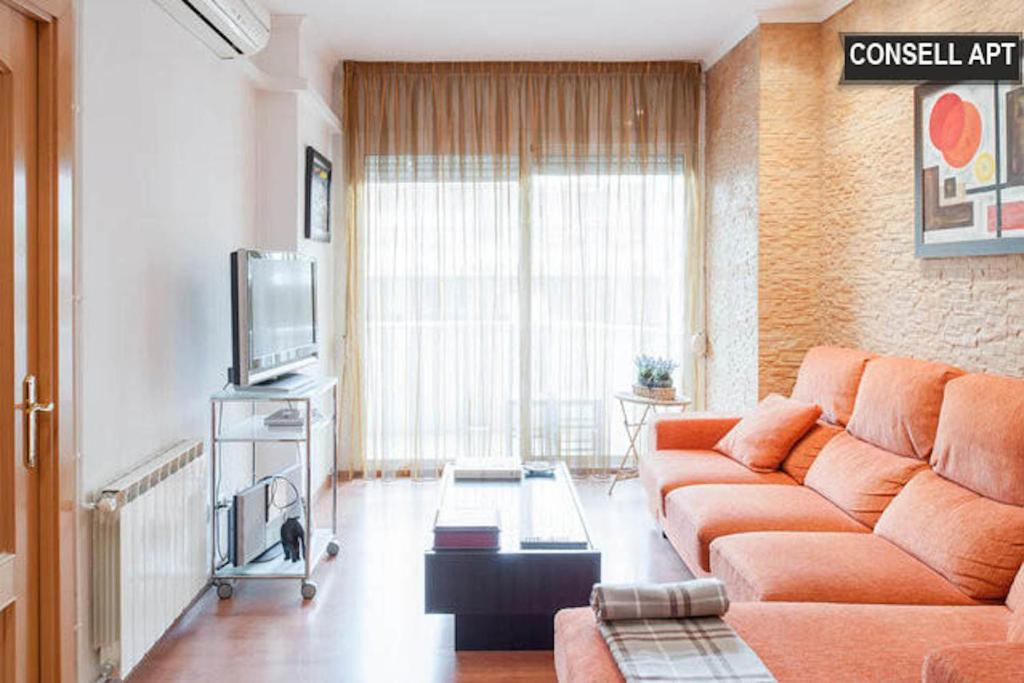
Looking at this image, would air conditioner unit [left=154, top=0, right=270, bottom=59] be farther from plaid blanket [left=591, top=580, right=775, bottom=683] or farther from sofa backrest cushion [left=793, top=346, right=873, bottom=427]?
sofa backrest cushion [left=793, top=346, right=873, bottom=427]

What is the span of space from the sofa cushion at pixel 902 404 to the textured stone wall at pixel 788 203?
1077 millimetres

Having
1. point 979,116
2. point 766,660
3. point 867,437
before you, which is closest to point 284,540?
point 766,660

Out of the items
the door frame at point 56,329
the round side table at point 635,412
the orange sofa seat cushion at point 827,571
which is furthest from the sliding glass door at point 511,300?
the door frame at point 56,329

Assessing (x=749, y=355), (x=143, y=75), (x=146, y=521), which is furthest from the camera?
(x=749, y=355)

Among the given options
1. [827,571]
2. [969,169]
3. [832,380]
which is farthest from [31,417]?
[969,169]

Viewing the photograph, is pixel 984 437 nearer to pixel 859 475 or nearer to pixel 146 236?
pixel 859 475

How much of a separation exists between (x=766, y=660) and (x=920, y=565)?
2.98 ft

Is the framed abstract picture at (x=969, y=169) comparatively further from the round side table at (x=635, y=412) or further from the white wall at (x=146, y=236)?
the white wall at (x=146, y=236)

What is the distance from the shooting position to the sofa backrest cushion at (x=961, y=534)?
2307mm

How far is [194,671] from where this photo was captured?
2744mm

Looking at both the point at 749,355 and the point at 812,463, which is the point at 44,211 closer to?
the point at 812,463

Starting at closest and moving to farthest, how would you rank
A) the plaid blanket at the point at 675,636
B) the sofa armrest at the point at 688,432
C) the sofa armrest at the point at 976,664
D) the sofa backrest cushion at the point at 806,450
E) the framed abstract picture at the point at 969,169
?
the sofa armrest at the point at 976,664 → the plaid blanket at the point at 675,636 → the framed abstract picture at the point at 969,169 → the sofa backrest cushion at the point at 806,450 → the sofa armrest at the point at 688,432

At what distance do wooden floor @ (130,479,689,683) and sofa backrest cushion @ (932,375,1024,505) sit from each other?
135 centimetres

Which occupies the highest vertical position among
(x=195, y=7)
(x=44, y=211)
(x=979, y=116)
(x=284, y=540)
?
(x=195, y=7)
